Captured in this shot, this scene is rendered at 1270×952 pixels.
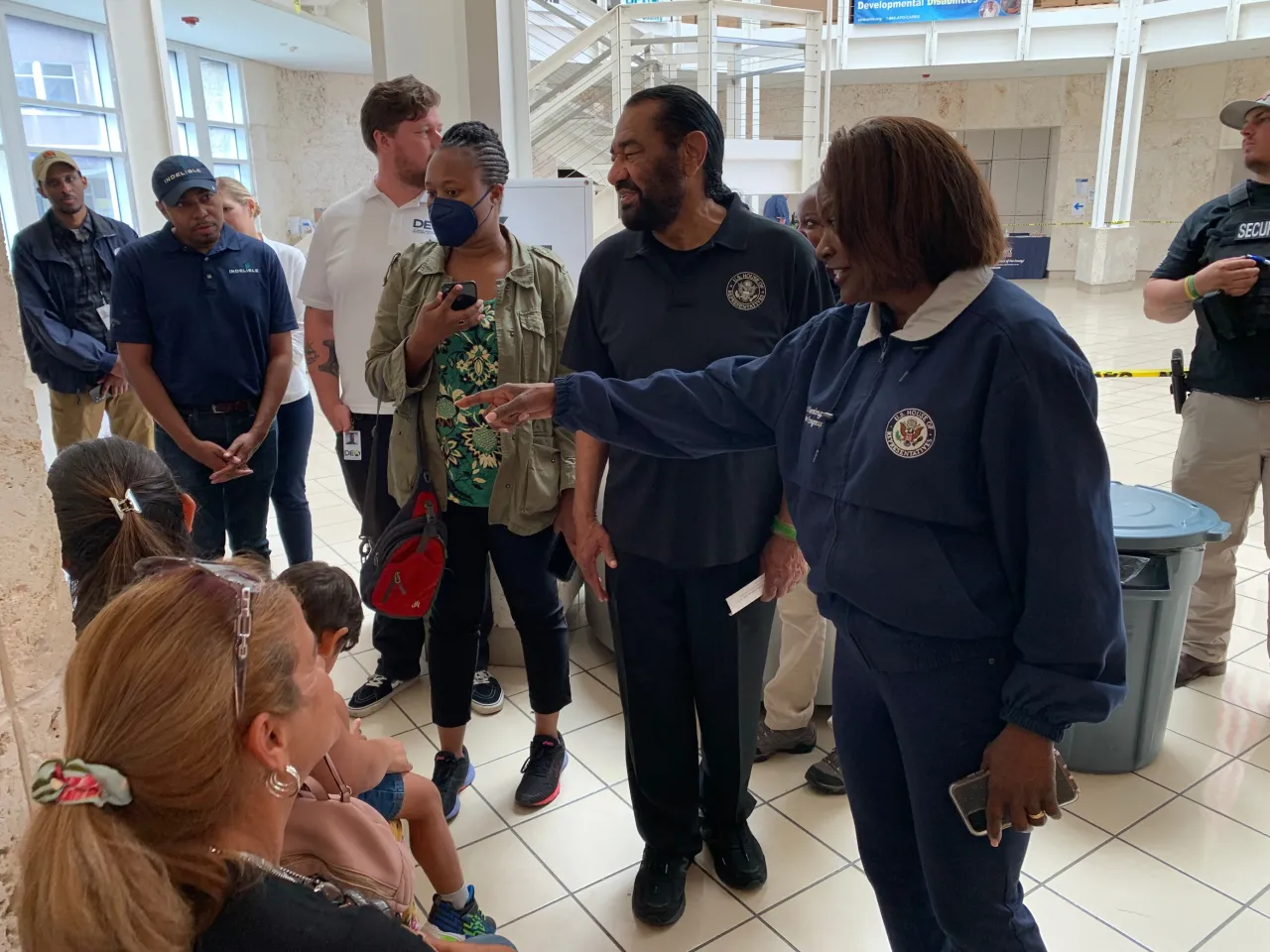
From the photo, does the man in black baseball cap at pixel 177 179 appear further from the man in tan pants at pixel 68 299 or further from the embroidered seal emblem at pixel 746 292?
the embroidered seal emblem at pixel 746 292

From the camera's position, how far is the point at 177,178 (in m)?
2.89

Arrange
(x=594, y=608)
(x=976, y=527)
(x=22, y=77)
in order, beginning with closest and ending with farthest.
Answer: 1. (x=976, y=527)
2. (x=594, y=608)
3. (x=22, y=77)

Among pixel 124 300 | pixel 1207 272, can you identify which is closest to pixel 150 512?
pixel 124 300

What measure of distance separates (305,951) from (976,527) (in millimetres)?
998

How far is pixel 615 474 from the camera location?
2.03 metres

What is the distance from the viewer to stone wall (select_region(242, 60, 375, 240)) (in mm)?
12336

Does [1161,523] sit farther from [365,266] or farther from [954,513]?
[365,266]

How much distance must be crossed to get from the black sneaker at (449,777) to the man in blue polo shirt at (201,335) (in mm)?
1036

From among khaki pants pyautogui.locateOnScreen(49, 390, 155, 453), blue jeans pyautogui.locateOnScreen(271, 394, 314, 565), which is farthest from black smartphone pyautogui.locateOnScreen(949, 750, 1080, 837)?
khaki pants pyautogui.locateOnScreen(49, 390, 155, 453)

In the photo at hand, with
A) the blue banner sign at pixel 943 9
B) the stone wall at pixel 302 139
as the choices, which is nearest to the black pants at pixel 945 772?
the stone wall at pixel 302 139

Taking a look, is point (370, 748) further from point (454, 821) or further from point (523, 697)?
point (523, 697)

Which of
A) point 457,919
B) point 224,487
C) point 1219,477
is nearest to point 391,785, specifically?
point 457,919

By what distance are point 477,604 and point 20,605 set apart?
127 cm

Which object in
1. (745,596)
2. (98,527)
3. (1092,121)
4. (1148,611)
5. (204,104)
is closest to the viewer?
(98,527)
